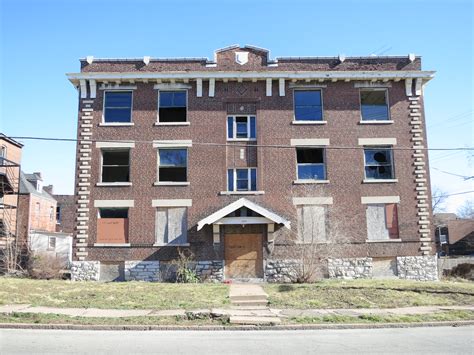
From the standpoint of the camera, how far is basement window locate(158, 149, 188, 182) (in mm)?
23672

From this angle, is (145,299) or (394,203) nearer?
(145,299)

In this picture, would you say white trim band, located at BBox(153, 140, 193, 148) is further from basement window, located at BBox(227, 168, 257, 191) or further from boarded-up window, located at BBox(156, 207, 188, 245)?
boarded-up window, located at BBox(156, 207, 188, 245)

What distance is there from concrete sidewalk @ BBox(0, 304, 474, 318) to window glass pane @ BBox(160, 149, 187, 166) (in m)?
11.3

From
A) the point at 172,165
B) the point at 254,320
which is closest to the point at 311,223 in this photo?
the point at 172,165

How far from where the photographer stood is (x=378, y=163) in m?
24.1

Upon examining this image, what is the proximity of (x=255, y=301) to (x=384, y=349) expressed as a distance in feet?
21.3

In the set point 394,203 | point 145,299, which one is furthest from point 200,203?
point 394,203

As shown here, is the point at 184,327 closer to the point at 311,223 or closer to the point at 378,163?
the point at 311,223

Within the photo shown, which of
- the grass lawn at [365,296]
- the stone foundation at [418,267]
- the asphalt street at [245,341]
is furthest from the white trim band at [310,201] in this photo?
the asphalt street at [245,341]

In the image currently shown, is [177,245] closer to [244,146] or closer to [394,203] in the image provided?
[244,146]

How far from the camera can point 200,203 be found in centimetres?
2303

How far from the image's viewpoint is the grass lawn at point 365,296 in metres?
14.6

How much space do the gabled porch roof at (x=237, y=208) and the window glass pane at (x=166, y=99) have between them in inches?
267

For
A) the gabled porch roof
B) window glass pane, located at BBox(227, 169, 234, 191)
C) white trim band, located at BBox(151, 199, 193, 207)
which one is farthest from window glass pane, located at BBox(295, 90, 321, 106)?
white trim band, located at BBox(151, 199, 193, 207)
